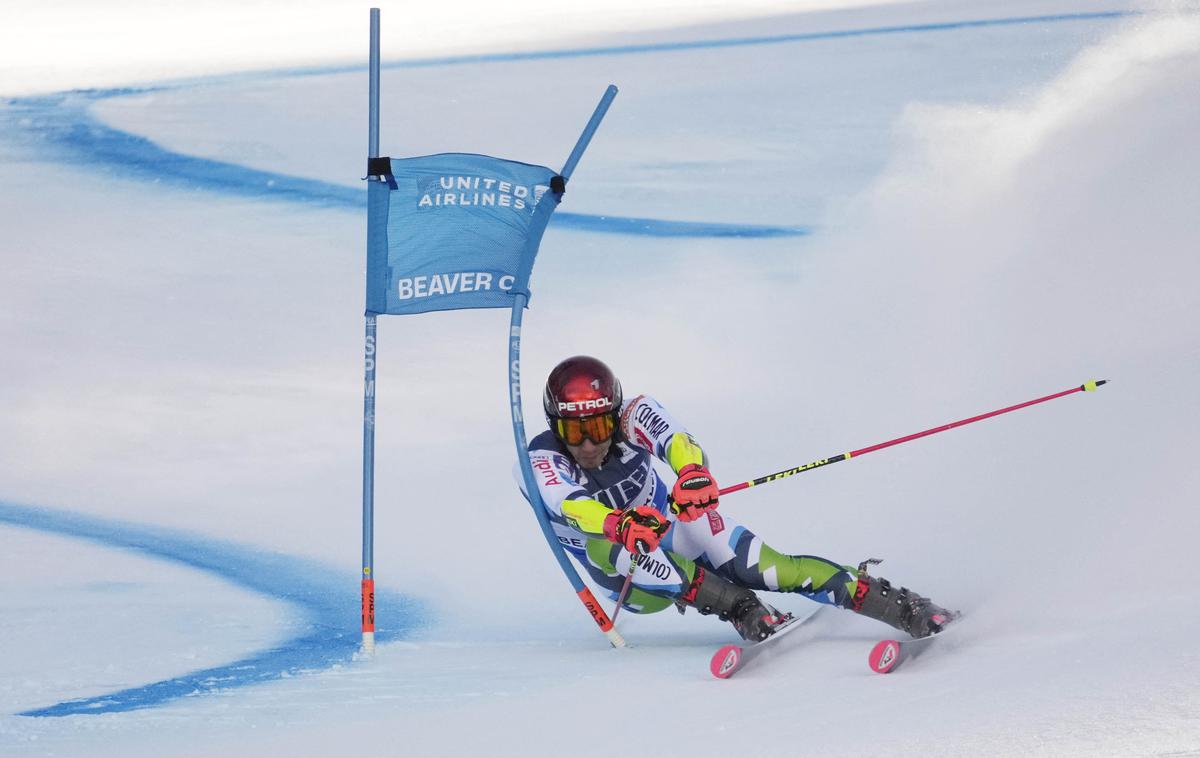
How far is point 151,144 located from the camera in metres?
12.0

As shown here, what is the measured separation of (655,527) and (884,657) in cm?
68

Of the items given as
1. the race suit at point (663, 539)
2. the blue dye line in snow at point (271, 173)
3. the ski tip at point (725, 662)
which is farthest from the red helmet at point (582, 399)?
the blue dye line in snow at point (271, 173)

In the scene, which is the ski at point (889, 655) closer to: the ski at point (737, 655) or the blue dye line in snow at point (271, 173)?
the ski at point (737, 655)

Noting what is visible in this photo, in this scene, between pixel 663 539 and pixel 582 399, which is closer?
pixel 582 399

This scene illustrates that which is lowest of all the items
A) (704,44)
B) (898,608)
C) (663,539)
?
(898,608)

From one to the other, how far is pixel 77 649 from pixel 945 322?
442 cm

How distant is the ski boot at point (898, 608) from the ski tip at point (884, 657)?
315mm

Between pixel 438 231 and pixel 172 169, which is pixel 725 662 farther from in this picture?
pixel 172 169

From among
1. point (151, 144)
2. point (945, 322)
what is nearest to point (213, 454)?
point (945, 322)

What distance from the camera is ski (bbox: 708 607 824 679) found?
3.82 meters

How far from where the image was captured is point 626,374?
23.9 ft

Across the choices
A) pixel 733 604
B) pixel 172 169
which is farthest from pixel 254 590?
pixel 172 169

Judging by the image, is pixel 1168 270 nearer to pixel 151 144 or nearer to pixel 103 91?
pixel 151 144

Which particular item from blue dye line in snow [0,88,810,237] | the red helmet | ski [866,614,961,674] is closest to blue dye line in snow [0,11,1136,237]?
blue dye line in snow [0,88,810,237]
